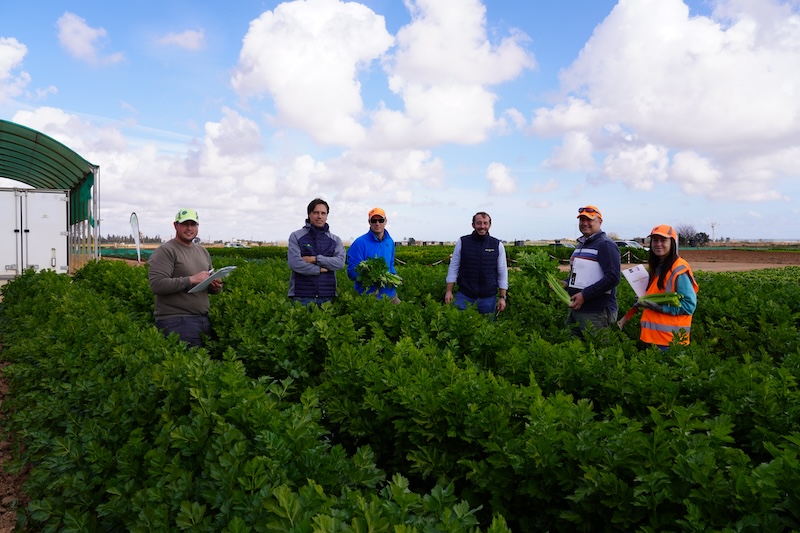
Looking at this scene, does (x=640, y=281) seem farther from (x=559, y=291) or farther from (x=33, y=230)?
(x=33, y=230)

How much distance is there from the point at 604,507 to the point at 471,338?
103 inches

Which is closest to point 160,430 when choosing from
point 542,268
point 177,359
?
point 177,359

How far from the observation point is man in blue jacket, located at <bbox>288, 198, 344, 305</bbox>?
20.9ft

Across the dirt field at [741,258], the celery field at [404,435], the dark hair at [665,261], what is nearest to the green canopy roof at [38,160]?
the celery field at [404,435]

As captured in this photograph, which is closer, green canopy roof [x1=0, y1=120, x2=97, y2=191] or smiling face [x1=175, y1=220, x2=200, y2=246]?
smiling face [x1=175, y1=220, x2=200, y2=246]

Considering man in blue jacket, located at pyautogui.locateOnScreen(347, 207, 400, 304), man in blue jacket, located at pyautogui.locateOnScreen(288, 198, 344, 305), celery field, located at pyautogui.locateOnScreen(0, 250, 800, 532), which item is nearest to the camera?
celery field, located at pyautogui.locateOnScreen(0, 250, 800, 532)

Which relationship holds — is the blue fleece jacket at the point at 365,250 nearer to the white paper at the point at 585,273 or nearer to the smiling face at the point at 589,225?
the white paper at the point at 585,273

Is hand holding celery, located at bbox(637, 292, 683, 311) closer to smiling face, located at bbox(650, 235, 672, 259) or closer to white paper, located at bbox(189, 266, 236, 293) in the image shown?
smiling face, located at bbox(650, 235, 672, 259)

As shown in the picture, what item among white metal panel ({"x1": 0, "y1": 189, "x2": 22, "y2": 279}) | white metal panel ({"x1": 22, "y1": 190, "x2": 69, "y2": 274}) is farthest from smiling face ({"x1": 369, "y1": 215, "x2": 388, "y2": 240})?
white metal panel ({"x1": 0, "y1": 189, "x2": 22, "y2": 279})

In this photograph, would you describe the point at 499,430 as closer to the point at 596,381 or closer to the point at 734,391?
the point at 596,381

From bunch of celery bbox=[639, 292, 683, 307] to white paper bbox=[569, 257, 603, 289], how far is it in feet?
2.09

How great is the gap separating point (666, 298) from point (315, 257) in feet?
12.4

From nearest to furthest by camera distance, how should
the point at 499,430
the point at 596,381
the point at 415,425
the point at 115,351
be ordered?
the point at 499,430
the point at 415,425
the point at 596,381
the point at 115,351

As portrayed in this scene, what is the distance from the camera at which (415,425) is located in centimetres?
312
